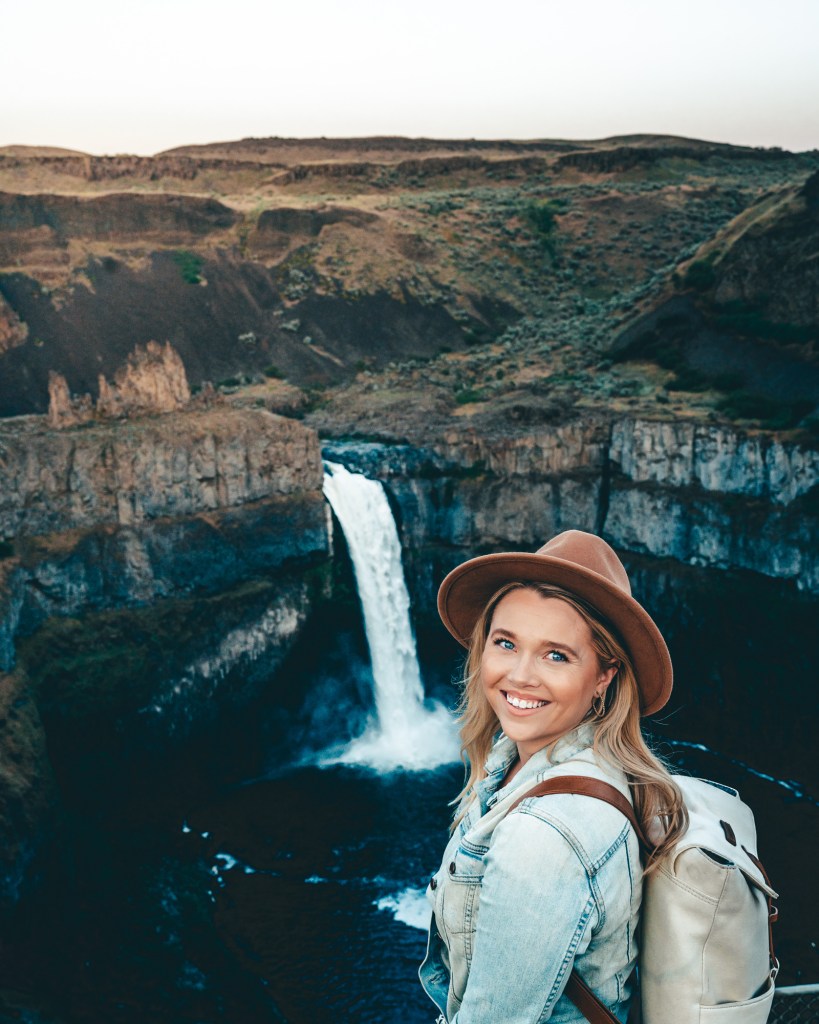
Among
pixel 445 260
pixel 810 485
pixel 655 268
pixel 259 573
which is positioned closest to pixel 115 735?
pixel 259 573

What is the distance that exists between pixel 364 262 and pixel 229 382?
1421 centimetres

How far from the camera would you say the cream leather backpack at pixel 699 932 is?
3.03 metres

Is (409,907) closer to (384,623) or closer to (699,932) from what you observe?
(384,623)

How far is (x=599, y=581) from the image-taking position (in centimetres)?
351

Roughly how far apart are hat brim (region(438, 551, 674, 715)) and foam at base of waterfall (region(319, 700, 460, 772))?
1008 inches

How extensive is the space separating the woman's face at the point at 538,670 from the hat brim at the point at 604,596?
0.32ft

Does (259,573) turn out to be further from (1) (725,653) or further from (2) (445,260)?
(2) (445,260)

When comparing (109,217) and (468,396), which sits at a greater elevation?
(109,217)

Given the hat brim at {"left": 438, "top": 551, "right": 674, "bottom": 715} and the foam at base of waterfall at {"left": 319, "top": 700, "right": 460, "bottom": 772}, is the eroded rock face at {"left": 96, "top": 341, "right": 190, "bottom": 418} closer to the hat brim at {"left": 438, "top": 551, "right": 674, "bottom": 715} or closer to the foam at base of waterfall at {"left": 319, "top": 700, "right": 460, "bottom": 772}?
the foam at base of waterfall at {"left": 319, "top": 700, "right": 460, "bottom": 772}

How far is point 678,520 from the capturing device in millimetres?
33062

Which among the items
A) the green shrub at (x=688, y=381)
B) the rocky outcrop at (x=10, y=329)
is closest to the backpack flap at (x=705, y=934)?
the green shrub at (x=688, y=381)

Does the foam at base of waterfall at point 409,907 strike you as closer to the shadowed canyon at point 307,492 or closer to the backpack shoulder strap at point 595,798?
the shadowed canyon at point 307,492

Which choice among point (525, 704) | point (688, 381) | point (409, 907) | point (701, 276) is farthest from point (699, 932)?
point (701, 276)

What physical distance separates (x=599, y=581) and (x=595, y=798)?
795 mm
